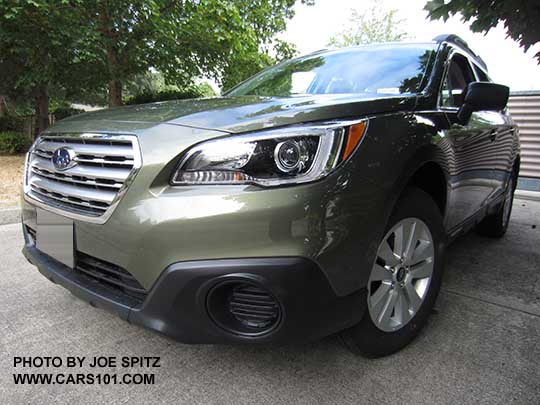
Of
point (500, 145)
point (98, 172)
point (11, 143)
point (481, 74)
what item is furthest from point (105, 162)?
point (11, 143)

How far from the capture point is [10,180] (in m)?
6.37

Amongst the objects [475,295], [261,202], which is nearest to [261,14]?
[475,295]

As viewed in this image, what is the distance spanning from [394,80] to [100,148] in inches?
65.3

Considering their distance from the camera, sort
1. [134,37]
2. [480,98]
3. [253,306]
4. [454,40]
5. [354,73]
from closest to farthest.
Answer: [253,306]
[480,98]
[354,73]
[454,40]
[134,37]

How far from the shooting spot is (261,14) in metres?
8.91

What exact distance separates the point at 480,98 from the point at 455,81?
1.48 ft

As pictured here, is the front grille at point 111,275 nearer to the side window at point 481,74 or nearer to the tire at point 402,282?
the tire at point 402,282

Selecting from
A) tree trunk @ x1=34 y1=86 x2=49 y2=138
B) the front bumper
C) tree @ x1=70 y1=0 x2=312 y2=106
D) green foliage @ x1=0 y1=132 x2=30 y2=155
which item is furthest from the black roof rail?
tree trunk @ x1=34 y1=86 x2=49 y2=138

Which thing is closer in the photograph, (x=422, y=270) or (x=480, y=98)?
(x=422, y=270)

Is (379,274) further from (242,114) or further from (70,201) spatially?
(70,201)

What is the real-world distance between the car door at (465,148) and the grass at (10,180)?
4.05 m

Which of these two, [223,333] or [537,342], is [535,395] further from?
[223,333]

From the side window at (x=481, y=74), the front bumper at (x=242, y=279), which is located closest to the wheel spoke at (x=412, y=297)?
the front bumper at (x=242, y=279)

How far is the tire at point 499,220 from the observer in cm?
375
